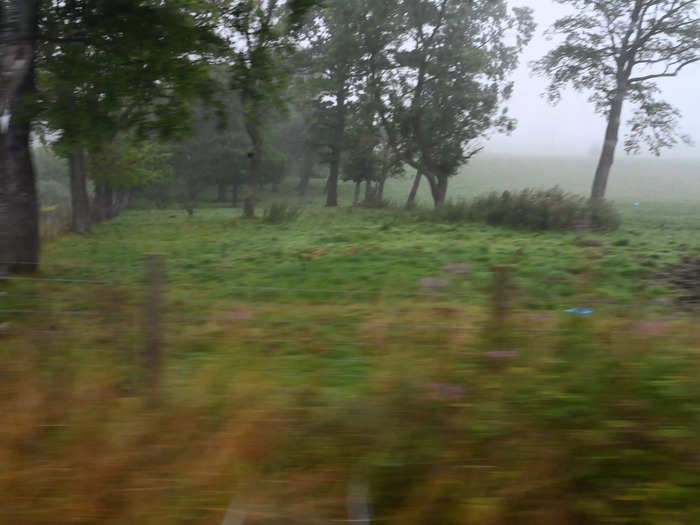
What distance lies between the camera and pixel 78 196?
26266 millimetres

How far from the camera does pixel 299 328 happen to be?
540 cm

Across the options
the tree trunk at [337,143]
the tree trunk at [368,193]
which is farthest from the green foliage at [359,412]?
the tree trunk at [337,143]

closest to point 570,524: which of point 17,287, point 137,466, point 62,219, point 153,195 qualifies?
point 137,466

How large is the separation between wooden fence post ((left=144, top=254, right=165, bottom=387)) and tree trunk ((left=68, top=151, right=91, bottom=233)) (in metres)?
23.6

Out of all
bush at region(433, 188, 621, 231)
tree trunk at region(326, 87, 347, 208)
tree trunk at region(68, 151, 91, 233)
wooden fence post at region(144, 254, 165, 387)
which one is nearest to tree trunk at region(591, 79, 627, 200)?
bush at region(433, 188, 621, 231)

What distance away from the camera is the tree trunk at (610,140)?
31.3 m

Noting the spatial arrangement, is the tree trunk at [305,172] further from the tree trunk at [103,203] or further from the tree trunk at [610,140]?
the tree trunk at [610,140]

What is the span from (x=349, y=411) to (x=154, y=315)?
1885 millimetres

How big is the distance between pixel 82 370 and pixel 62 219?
84.5ft

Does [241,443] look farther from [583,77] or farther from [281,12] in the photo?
[583,77]

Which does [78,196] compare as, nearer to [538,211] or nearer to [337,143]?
[538,211]

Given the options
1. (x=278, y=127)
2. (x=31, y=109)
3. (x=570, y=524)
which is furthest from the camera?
(x=278, y=127)

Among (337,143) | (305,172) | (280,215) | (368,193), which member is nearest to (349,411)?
(280,215)

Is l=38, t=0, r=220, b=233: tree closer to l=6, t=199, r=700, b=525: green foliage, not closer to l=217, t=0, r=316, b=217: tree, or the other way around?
l=217, t=0, r=316, b=217: tree
